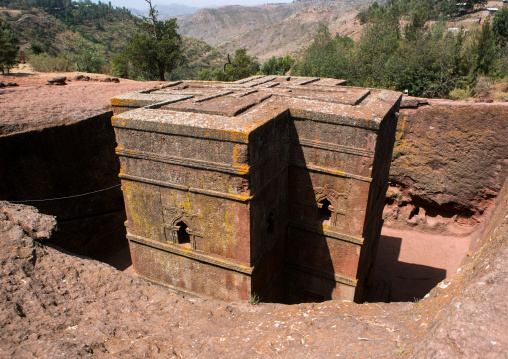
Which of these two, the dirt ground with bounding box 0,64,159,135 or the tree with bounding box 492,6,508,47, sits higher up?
the tree with bounding box 492,6,508,47

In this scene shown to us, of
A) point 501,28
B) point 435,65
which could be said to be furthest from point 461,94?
point 501,28

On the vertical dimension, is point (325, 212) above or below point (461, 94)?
below

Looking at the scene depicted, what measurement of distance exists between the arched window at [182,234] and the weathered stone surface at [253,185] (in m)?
0.02

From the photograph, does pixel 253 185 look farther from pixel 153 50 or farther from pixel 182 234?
pixel 153 50

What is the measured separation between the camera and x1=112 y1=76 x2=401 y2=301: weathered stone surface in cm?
559

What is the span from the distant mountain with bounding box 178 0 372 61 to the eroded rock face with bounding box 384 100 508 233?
42.9 meters

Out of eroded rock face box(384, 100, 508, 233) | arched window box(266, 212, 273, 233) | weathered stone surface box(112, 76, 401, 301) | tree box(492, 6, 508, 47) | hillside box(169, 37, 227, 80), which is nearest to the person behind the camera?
weathered stone surface box(112, 76, 401, 301)

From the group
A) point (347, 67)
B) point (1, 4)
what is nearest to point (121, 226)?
point (347, 67)

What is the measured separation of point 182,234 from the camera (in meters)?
6.70

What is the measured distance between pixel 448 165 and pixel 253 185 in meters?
8.96

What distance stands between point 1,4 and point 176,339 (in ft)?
272

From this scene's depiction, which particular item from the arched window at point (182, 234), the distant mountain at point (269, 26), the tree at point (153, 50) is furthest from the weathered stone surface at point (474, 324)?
the distant mountain at point (269, 26)

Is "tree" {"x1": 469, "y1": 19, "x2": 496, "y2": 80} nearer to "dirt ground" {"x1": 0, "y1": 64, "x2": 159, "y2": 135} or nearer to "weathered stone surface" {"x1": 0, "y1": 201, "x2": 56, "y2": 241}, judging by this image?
"dirt ground" {"x1": 0, "y1": 64, "x2": 159, "y2": 135}

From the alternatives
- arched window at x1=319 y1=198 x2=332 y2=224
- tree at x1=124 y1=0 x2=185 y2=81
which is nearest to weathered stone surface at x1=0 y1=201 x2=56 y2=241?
arched window at x1=319 y1=198 x2=332 y2=224
